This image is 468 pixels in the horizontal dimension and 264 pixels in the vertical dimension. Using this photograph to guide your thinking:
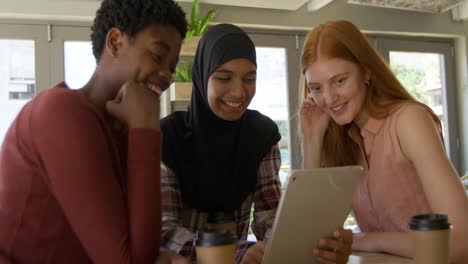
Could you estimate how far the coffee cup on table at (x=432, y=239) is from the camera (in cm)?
70

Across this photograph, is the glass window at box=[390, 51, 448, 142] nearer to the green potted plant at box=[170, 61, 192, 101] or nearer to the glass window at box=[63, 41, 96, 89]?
the green potted plant at box=[170, 61, 192, 101]

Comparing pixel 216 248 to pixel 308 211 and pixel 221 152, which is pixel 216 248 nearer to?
pixel 308 211

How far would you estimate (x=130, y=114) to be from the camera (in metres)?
0.90

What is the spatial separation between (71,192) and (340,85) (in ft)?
2.85

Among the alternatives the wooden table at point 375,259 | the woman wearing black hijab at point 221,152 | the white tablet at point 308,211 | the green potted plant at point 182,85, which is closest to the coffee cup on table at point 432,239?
the white tablet at point 308,211

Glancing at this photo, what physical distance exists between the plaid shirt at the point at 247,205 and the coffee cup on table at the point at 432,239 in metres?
0.58

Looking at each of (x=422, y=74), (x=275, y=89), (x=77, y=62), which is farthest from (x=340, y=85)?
(x=422, y=74)

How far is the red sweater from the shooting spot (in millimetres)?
786

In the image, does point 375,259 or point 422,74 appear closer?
point 375,259

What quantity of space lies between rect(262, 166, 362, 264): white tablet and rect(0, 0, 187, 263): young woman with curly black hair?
0.24 m

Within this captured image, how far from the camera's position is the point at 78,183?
30.8 inches

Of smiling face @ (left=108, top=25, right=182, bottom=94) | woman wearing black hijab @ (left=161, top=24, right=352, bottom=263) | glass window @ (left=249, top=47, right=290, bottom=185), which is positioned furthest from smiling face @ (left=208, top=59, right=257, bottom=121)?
glass window @ (left=249, top=47, right=290, bottom=185)

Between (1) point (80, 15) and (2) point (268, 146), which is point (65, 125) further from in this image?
(1) point (80, 15)

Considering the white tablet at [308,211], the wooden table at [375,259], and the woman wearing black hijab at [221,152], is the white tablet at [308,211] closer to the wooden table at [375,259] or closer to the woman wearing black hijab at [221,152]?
the wooden table at [375,259]
